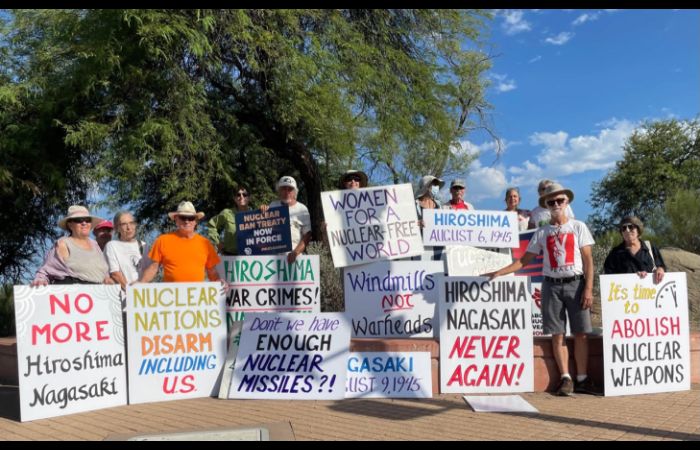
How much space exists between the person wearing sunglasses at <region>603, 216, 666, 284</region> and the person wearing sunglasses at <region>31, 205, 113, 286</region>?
5396 millimetres

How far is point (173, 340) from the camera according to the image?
21.1 feet

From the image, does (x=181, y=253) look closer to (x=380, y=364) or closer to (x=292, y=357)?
(x=292, y=357)

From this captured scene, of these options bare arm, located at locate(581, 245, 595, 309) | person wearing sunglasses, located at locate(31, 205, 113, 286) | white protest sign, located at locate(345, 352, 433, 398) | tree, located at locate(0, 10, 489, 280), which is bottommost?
white protest sign, located at locate(345, 352, 433, 398)

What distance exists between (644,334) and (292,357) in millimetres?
3628

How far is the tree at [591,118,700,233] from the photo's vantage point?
31.5 m

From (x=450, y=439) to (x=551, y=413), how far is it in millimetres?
1234

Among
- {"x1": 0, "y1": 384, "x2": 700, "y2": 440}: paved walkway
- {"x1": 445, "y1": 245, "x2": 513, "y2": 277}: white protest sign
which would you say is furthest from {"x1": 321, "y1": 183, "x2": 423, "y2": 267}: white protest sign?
{"x1": 0, "y1": 384, "x2": 700, "y2": 440}: paved walkway

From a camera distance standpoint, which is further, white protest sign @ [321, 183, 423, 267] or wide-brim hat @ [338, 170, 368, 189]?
wide-brim hat @ [338, 170, 368, 189]

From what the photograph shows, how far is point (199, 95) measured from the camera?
13.0 m

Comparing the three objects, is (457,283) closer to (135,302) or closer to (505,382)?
(505,382)

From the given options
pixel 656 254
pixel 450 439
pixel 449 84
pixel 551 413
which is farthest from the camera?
pixel 449 84

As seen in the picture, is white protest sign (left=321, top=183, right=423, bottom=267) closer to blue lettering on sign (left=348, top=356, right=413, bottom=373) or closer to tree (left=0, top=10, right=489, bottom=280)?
blue lettering on sign (left=348, top=356, right=413, bottom=373)

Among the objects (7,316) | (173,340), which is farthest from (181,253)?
(7,316)

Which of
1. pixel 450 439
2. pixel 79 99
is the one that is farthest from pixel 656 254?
pixel 79 99
